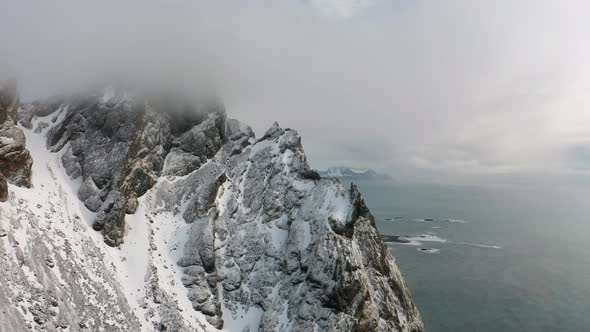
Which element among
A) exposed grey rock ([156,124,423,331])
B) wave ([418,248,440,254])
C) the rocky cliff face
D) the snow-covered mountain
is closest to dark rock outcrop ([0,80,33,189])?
the rocky cliff face

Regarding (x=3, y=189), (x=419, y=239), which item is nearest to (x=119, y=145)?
(x=3, y=189)

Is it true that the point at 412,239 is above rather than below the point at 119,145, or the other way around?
below

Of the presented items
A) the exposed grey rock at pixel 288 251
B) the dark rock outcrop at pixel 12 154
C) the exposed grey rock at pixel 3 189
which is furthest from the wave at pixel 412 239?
the exposed grey rock at pixel 3 189

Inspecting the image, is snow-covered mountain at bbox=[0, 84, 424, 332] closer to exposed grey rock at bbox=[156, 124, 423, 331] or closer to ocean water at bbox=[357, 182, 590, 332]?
exposed grey rock at bbox=[156, 124, 423, 331]

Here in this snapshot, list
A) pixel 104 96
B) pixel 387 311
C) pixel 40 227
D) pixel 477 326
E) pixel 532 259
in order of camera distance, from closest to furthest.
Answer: pixel 40 227
pixel 387 311
pixel 104 96
pixel 477 326
pixel 532 259

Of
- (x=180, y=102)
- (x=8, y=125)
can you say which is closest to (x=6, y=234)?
(x=8, y=125)

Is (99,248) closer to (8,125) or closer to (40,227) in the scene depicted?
(40,227)

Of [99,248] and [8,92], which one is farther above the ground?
[8,92]

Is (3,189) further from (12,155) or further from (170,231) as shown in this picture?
(170,231)

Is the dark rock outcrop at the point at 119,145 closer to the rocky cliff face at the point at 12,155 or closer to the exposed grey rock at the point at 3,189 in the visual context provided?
the rocky cliff face at the point at 12,155
